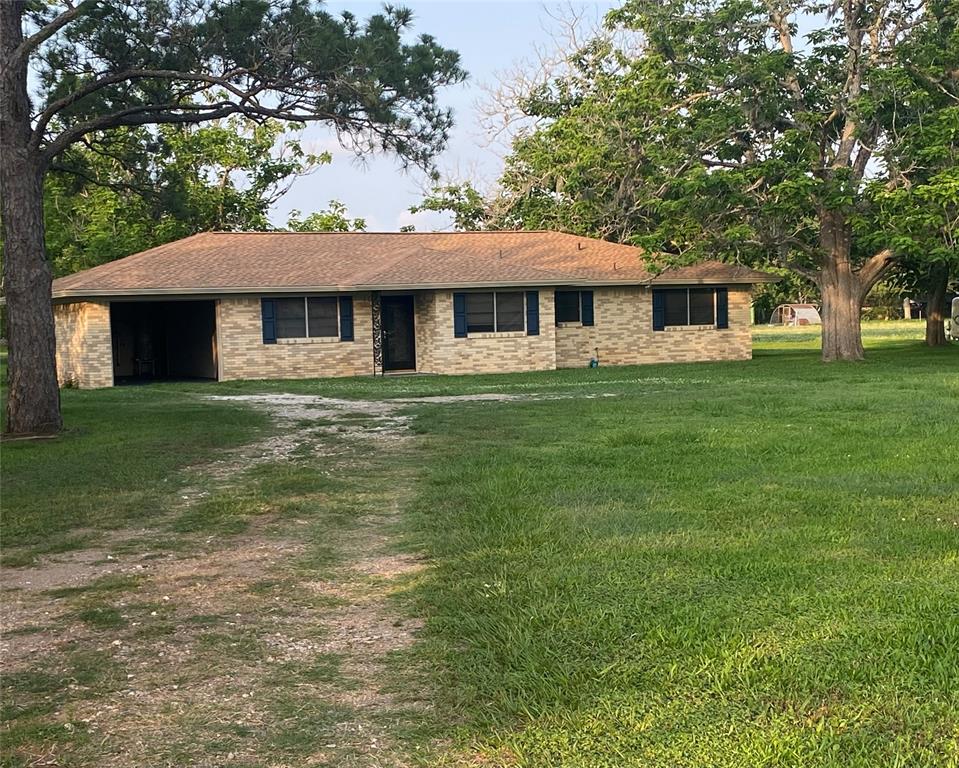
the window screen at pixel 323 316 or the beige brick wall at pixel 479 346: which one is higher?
the window screen at pixel 323 316

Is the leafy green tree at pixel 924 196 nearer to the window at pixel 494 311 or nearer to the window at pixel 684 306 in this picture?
the window at pixel 684 306

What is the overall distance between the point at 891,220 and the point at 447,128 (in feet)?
40.4

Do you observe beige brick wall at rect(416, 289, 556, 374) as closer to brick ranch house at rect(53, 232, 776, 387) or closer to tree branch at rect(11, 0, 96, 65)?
brick ranch house at rect(53, 232, 776, 387)

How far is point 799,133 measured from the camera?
2252 cm

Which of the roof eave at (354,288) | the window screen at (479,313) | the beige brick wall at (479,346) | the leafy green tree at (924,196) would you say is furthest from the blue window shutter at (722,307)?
the window screen at (479,313)

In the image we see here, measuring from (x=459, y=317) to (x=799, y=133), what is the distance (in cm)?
895

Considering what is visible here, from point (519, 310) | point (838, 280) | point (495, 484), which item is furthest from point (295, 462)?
point (838, 280)

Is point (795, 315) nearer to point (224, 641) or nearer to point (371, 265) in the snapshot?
point (371, 265)

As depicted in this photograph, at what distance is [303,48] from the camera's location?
40.4 feet

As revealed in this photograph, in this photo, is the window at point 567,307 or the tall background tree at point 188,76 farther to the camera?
the window at point 567,307

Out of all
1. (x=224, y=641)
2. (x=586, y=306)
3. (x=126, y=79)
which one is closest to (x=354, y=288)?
(x=586, y=306)

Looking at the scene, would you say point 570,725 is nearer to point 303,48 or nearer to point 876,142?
point 303,48

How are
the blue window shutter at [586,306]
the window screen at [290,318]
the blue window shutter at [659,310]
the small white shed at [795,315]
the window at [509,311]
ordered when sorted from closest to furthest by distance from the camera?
1. the window screen at [290,318]
2. the window at [509,311]
3. the blue window shutter at [586,306]
4. the blue window shutter at [659,310]
5. the small white shed at [795,315]

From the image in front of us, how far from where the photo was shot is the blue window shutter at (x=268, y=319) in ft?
77.8
